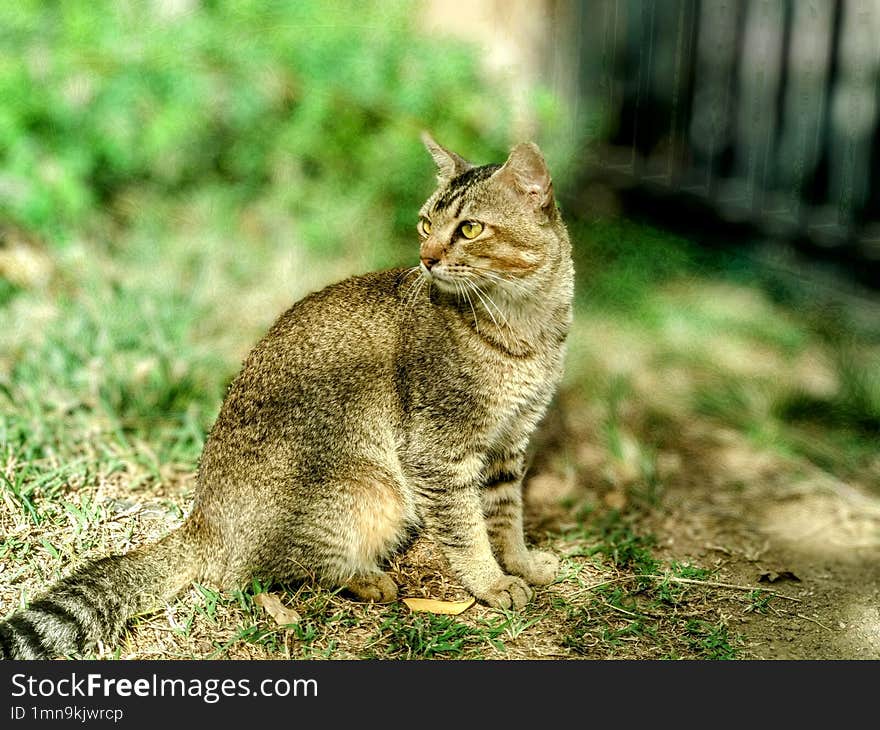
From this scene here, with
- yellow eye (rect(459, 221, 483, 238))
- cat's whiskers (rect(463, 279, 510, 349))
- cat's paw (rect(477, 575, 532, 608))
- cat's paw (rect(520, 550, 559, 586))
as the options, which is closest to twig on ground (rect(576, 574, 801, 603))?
cat's paw (rect(520, 550, 559, 586))

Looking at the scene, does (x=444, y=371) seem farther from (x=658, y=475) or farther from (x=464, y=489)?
(x=658, y=475)

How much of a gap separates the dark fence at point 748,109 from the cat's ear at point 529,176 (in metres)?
3.61

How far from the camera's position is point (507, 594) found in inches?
129

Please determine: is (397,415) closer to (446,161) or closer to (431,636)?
(431,636)

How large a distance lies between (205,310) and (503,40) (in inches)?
163

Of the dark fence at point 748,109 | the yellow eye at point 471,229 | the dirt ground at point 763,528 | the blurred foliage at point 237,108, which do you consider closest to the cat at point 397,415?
the yellow eye at point 471,229

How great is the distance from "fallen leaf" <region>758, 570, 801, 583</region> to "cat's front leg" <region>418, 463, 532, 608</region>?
0.89 m

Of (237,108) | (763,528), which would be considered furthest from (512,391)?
(237,108)

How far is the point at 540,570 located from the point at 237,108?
3.53 m

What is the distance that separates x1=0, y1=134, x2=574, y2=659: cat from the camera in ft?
10.3

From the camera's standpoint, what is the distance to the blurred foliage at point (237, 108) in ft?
17.7

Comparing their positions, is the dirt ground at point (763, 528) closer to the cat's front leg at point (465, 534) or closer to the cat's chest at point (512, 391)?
the cat's front leg at point (465, 534)

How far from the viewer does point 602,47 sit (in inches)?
308

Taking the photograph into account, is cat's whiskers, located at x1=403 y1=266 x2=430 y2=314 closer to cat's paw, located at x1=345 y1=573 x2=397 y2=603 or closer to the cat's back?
the cat's back
